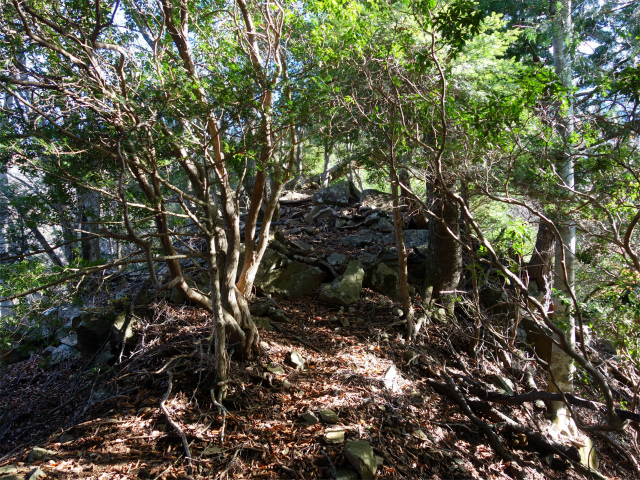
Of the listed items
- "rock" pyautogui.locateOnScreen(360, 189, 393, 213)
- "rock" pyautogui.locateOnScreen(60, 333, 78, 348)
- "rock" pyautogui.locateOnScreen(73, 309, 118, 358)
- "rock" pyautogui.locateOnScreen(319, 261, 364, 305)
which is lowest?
"rock" pyautogui.locateOnScreen(60, 333, 78, 348)

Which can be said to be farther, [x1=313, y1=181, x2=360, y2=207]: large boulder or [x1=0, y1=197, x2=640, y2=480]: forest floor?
[x1=313, y1=181, x2=360, y2=207]: large boulder

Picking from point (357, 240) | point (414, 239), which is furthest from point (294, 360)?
point (414, 239)

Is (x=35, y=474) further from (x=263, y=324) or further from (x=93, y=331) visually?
(x=263, y=324)

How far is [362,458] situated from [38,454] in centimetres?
300

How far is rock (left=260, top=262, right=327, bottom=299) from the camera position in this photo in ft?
23.0

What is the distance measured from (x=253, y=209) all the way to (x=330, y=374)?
8.57 feet

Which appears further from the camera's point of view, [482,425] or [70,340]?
[70,340]

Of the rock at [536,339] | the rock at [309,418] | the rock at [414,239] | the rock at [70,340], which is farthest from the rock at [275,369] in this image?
the rock at [536,339]

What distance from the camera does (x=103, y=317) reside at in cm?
584

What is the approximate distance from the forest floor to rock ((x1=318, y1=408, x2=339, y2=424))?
0.07m

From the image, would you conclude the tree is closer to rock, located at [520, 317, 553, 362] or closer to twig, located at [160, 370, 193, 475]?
twig, located at [160, 370, 193, 475]

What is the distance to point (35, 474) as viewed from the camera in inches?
121

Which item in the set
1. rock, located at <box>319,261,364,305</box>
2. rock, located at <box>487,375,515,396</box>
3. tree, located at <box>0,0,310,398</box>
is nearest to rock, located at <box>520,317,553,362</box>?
rock, located at <box>487,375,515,396</box>

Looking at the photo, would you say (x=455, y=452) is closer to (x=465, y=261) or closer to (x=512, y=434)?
(x=512, y=434)
